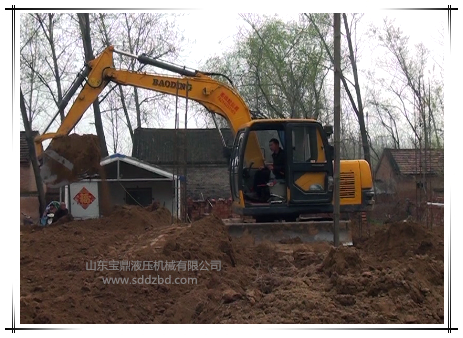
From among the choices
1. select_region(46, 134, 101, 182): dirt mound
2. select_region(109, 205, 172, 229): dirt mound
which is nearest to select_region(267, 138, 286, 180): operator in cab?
select_region(109, 205, 172, 229): dirt mound

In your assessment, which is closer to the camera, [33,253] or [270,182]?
[33,253]

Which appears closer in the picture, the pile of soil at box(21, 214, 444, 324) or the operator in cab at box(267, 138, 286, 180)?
the pile of soil at box(21, 214, 444, 324)

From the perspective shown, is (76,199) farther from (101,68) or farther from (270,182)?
(270,182)

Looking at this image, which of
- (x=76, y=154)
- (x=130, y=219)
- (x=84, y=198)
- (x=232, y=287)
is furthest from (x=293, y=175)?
(x=84, y=198)

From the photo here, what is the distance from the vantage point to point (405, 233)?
11039 mm

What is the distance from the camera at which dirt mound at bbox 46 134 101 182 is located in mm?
14180

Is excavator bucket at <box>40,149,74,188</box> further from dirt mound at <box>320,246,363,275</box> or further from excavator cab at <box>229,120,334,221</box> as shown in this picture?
dirt mound at <box>320,246,363,275</box>

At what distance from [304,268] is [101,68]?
7.63 metres

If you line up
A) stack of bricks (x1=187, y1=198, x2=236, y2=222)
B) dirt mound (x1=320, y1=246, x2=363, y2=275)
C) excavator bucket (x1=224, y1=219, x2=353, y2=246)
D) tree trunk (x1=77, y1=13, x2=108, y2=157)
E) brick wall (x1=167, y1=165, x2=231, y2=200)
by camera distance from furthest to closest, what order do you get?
1. brick wall (x1=167, y1=165, x2=231, y2=200)
2. tree trunk (x1=77, y1=13, x2=108, y2=157)
3. stack of bricks (x1=187, y1=198, x2=236, y2=222)
4. excavator bucket (x1=224, y1=219, x2=353, y2=246)
5. dirt mound (x1=320, y1=246, x2=363, y2=275)

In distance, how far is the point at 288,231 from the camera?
12203 mm

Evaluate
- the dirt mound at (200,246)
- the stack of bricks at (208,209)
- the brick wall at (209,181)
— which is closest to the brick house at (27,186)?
the stack of bricks at (208,209)

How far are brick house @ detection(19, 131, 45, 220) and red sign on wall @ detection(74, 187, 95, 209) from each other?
410 centimetres
